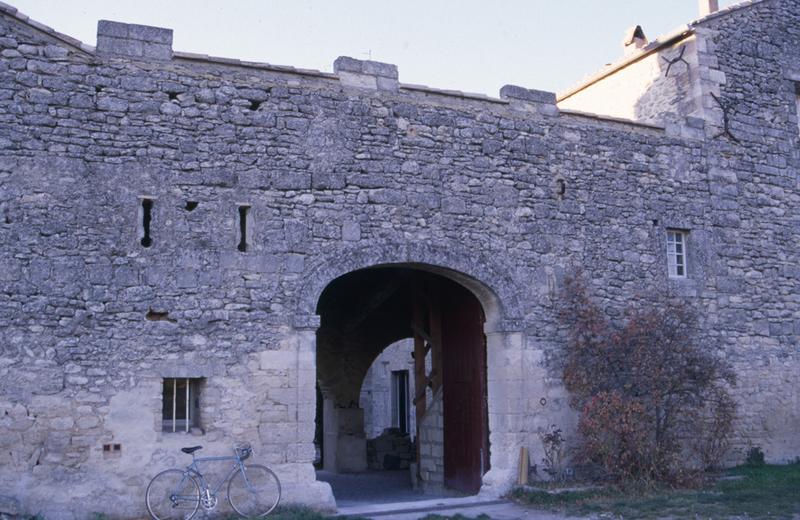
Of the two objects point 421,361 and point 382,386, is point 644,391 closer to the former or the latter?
point 421,361

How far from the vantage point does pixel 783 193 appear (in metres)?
12.3

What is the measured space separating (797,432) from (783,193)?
3346 mm

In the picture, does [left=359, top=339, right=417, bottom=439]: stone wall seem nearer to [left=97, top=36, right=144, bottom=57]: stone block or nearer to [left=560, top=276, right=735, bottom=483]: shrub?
[left=560, top=276, right=735, bottom=483]: shrub

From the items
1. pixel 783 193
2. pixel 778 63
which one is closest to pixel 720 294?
pixel 783 193

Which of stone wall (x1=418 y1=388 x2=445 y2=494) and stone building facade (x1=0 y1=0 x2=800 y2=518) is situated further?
stone wall (x1=418 y1=388 x2=445 y2=494)

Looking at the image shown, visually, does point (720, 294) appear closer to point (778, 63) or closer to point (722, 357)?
point (722, 357)

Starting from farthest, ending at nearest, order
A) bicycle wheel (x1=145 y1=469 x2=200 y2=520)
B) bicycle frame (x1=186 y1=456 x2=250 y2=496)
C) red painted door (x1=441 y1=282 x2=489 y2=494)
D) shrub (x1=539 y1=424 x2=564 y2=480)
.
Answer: red painted door (x1=441 y1=282 x2=489 y2=494) → shrub (x1=539 y1=424 x2=564 y2=480) → bicycle frame (x1=186 y1=456 x2=250 y2=496) → bicycle wheel (x1=145 y1=469 x2=200 y2=520)

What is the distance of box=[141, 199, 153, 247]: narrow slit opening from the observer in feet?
28.0

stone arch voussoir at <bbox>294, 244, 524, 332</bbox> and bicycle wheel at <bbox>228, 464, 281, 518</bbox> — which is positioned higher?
stone arch voussoir at <bbox>294, 244, 524, 332</bbox>

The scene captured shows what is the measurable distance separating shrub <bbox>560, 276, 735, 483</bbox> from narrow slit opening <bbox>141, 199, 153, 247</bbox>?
4.81 metres

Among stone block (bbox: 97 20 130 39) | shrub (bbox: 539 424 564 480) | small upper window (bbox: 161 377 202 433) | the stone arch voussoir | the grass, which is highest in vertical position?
stone block (bbox: 97 20 130 39)

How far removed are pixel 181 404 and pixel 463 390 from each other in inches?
147

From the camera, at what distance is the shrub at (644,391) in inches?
377

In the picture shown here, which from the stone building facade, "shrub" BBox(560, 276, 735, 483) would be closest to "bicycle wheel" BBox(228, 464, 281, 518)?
the stone building facade
